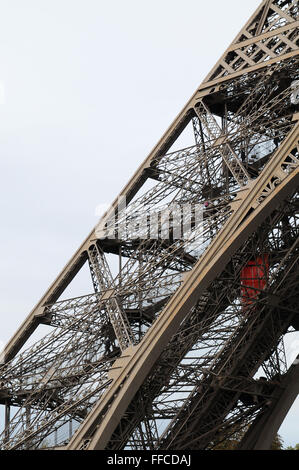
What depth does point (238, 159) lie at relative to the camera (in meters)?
25.6

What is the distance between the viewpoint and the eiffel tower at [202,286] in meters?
23.2

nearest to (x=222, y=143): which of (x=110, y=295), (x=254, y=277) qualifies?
(x=254, y=277)

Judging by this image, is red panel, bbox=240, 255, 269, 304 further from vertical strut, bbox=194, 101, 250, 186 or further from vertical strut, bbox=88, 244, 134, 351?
vertical strut, bbox=88, 244, 134, 351

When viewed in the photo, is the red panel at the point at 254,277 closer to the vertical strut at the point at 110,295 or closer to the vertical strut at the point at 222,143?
the vertical strut at the point at 222,143

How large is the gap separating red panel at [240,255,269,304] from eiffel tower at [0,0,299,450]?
0.05m

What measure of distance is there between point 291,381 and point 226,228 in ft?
23.1

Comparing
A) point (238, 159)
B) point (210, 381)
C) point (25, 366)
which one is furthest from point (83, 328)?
point (238, 159)

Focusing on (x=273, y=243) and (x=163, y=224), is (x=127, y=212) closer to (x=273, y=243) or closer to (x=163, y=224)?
(x=163, y=224)

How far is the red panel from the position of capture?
1017 inches

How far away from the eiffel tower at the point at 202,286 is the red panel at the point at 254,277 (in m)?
0.05

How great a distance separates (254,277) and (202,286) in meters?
4.48

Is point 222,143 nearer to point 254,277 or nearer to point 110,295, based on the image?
point 254,277

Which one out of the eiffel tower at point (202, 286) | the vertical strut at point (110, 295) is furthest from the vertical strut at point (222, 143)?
the vertical strut at point (110, 295)

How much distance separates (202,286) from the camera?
22.2 m
